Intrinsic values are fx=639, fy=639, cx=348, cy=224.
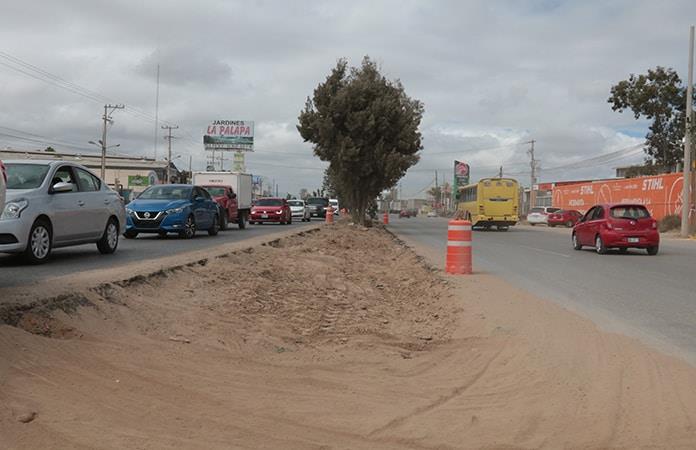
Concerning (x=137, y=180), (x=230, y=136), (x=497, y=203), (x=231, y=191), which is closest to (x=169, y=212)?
(x=231, y=191)

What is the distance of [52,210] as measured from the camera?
1023 centimetres

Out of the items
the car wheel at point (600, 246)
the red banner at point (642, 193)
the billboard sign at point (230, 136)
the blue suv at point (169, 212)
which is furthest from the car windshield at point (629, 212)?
the billboard sign at point (230, 136)

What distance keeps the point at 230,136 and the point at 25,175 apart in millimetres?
67379

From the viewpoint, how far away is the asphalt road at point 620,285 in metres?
7.58

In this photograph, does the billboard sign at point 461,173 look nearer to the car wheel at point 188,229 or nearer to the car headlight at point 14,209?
the car wheel at point 188,229

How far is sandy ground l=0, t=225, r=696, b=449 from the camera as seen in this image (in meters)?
4.01

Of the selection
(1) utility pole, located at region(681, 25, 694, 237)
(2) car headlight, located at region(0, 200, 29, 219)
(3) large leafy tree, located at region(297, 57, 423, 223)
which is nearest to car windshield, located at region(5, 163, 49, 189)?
(2) car headlight, located at region(0, 200, 29, 219)

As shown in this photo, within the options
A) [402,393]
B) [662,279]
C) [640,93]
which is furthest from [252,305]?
[640,93]

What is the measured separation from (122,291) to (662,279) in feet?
33.8

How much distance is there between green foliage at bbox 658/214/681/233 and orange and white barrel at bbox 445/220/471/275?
1153 inches

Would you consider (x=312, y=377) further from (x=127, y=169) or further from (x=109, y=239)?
(x=127, y=169)

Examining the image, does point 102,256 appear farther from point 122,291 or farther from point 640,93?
point 640,93

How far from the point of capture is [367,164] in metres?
31.6

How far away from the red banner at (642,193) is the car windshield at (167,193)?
25.2 meters
